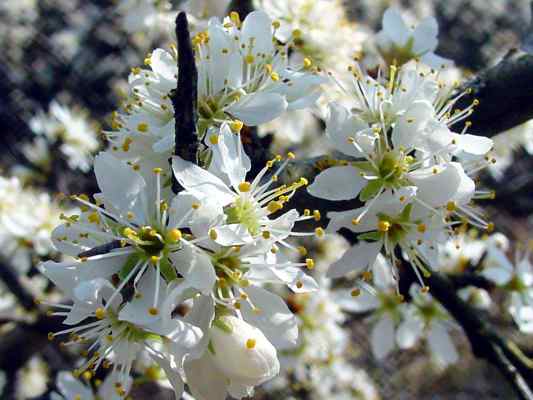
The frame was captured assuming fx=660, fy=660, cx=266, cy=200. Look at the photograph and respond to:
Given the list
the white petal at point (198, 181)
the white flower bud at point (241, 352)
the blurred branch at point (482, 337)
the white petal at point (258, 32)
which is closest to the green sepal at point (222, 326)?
the white flower bud at point (241, 352)

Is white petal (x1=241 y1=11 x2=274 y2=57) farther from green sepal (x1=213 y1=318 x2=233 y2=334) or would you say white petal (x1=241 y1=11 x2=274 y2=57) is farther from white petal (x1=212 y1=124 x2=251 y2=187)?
green sepal (x1=213 y1=318 x2=233 y2=334)

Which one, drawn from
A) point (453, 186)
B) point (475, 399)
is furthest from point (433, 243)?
point (475, 399)

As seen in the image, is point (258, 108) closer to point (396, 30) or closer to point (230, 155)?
point (230, 155)

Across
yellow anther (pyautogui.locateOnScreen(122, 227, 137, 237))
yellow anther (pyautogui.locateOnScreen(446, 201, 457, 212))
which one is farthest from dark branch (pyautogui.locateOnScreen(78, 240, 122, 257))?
yellow anther (pyautogui.locateOnScreen(446, 201, 457, 212))

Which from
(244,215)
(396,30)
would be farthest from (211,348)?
(396,30)

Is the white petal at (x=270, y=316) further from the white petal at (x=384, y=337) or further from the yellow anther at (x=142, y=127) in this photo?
the white petal at (x=384, y=337)
